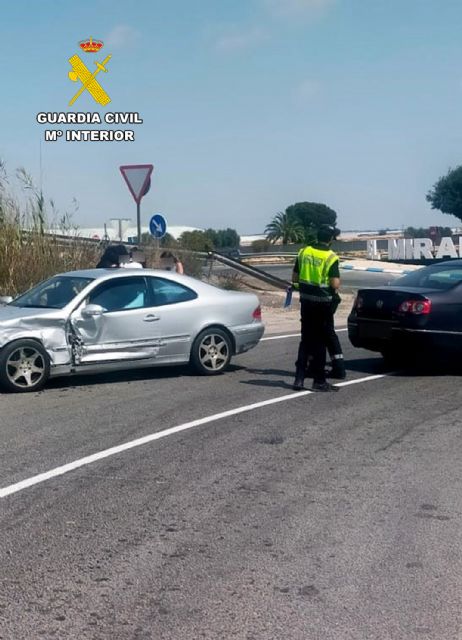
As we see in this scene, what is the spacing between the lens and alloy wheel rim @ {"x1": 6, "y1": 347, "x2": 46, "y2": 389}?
36.3ft

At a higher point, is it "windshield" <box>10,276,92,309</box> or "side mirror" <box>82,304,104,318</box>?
"windshield" <box>10,276,92,309</box>

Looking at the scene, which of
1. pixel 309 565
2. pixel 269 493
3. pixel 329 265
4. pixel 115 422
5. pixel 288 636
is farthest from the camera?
pixel 329 265

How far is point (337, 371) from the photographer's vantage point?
1205 centimetres

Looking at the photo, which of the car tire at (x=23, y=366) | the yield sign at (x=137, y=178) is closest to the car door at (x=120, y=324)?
the car tire at (x=23, y=366)

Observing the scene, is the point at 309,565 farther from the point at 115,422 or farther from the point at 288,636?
the point at 115,422

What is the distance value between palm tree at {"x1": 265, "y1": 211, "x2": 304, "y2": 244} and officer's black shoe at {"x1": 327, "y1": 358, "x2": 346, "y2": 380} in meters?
88.9

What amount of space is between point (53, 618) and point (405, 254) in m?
59.6

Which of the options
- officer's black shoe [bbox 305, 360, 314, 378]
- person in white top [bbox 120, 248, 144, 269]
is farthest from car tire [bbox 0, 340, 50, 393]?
person in white top [bbox 120, 248, 144, 269]

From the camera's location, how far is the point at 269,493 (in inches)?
274

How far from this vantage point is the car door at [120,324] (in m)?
11.6

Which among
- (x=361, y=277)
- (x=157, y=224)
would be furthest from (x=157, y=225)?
(x=361, y=277)

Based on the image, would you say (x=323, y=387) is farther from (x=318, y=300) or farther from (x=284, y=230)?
(x=284, y=230)

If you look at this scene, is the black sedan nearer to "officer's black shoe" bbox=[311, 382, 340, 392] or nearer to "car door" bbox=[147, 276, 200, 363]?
"officer's black shoe" bbox=[311, 382, 340, 392]

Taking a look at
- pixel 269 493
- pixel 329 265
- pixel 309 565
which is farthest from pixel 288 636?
pixel 329 265
